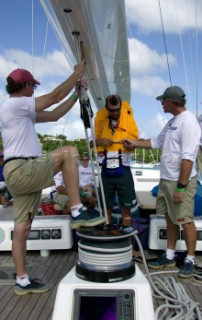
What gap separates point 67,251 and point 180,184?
1553 mm

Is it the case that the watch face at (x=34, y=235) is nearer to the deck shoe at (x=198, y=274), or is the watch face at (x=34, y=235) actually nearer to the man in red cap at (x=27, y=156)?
the man in red cap at (x=27, y=156)

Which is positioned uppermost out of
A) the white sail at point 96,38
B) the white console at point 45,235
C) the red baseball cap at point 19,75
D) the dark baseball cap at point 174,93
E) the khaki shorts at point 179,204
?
the white sail at point 96,38

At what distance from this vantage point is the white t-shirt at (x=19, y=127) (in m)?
2.66

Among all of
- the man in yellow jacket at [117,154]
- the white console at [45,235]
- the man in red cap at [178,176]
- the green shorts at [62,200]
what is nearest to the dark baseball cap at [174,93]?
the man in red cap at [178,176]

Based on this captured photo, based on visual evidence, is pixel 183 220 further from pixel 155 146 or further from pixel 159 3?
pixel 159 3

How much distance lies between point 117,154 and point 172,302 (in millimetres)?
1559

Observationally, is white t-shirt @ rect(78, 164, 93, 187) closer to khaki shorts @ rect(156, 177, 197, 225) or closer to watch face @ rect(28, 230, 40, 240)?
watch face @ rect(28, 230, 40, 240)

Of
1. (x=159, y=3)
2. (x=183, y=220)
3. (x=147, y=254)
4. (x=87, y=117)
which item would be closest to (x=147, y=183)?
(x=159, y=3)

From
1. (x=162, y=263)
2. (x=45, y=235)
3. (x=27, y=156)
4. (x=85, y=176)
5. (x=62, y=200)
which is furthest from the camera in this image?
(x=85, y=176)

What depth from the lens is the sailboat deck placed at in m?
2.54

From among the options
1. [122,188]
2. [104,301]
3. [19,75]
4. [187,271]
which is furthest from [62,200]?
[104,301]

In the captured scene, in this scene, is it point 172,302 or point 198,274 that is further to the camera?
point 198,274

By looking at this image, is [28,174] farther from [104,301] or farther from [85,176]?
[85,176]

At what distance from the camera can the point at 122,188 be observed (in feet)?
12.3
